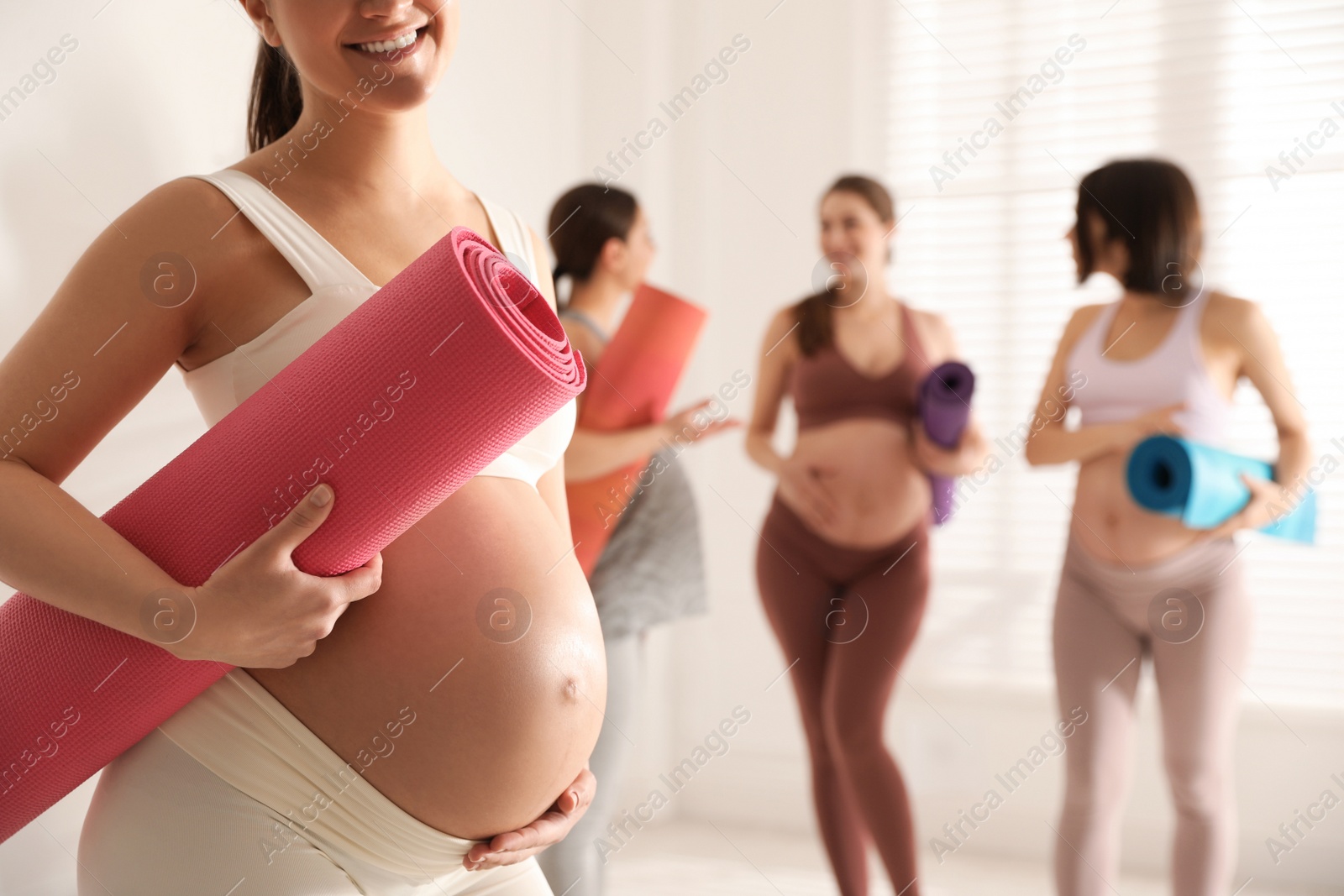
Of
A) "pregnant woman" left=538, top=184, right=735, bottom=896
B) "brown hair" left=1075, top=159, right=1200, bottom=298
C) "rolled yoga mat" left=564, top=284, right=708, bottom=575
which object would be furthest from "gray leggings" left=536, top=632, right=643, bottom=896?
"brown hair" left=1075, top=159, right=1200, bottom=298

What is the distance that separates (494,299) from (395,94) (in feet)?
0.71

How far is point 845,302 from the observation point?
6.07 ft

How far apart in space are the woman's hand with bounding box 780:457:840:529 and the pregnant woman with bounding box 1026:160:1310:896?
37 cm

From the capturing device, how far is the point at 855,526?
178cm

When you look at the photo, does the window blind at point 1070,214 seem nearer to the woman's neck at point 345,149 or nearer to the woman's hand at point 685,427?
the woman's hand at point 685,427

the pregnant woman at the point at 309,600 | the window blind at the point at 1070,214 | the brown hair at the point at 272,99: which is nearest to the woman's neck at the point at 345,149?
the pregnant woman at the point at 309,600

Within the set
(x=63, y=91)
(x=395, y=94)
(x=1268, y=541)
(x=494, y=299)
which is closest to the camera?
(x=494, y=299)

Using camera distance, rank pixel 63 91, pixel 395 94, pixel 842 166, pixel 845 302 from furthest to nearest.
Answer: pixel 842 166 < pixel 845 302 < pixel 63 91 < pixel 395 94

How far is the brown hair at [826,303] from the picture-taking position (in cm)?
182

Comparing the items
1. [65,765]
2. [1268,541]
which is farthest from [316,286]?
[1268,541]

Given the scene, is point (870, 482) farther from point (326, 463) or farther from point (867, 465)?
point (326, 463)

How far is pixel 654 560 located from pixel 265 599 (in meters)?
1.20

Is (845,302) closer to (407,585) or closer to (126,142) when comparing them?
(126,142)

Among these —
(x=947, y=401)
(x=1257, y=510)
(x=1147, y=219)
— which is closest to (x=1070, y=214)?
(x=1147, y=219)
